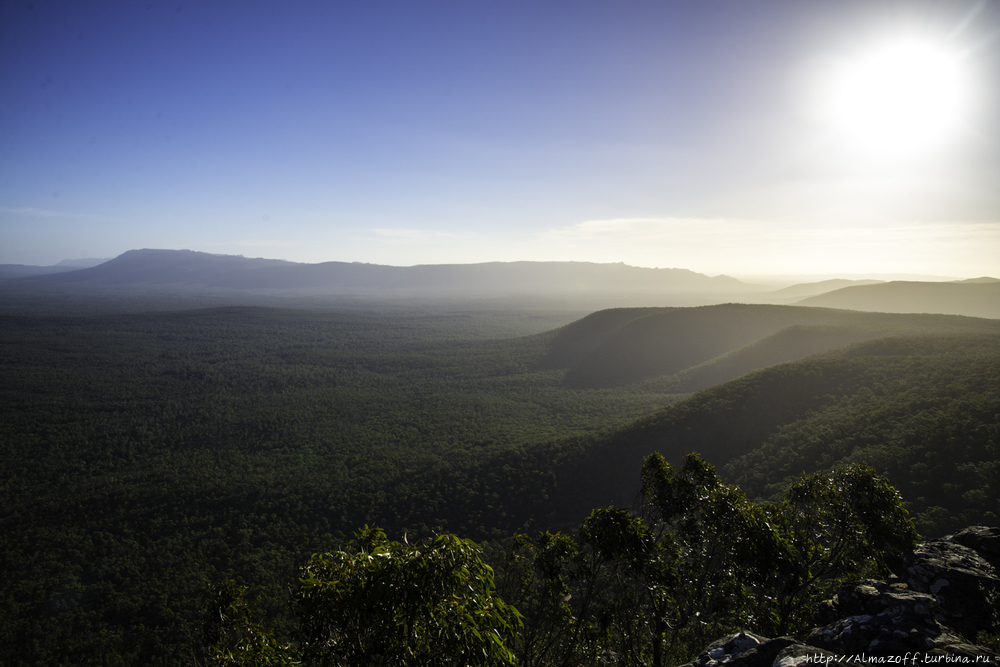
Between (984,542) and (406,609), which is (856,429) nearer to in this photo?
(984,542)

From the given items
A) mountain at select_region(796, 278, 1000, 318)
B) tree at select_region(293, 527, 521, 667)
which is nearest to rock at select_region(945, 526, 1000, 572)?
tree at select_region(293, 527, 521, 667)

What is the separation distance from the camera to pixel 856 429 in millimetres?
27453

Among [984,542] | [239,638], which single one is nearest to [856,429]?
[984,542]

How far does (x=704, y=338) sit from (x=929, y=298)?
3813 inches

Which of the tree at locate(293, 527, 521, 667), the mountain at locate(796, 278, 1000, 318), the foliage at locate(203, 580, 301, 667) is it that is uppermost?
the mountain at locate(796, 278, 1000, 318)

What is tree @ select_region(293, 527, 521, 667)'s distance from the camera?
14.6 feet

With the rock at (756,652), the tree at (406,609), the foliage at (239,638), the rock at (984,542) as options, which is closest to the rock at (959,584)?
the rock at (984,542)

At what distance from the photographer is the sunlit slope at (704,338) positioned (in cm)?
5531

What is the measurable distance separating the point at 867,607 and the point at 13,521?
56.8 metres

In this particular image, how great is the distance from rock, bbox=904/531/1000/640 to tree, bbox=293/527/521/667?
24.7ft

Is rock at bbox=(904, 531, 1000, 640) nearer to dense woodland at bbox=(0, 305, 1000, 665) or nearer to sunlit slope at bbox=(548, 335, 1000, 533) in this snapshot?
dense woodland at bbox=(0, 305, 1000, 665)

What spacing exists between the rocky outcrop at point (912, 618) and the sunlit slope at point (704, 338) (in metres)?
54.2

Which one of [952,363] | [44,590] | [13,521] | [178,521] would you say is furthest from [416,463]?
[952,363]

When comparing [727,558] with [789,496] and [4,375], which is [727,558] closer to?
[789,496]
